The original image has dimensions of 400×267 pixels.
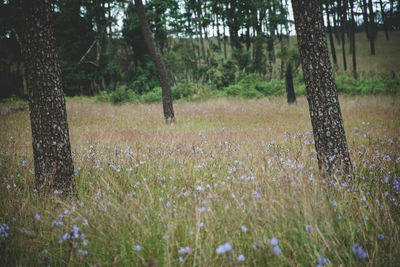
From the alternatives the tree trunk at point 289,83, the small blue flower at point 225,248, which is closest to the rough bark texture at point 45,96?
the small blue flower at point 225,248

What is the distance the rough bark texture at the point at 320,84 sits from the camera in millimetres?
2789

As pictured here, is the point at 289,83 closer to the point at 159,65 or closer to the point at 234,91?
the point at 234,91

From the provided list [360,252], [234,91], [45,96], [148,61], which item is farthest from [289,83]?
[148,61]

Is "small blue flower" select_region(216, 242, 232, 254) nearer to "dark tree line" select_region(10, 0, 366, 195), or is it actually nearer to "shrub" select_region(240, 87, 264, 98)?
"dark tree line" select_region(10, 0, 366, 195)

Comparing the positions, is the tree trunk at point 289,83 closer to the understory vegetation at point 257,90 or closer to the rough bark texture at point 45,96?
the understory vegetation at point 257,90

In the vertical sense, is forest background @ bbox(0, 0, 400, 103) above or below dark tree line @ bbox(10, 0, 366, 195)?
above

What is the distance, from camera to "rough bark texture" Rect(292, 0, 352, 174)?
2.79 m

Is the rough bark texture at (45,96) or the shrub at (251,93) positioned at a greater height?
the shrub at (251,93)

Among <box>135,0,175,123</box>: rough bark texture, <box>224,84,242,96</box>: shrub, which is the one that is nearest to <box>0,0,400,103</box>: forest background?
<box>224,84,242,96</box>: shrub

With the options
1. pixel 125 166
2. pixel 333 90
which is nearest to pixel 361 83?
pixel 333 90

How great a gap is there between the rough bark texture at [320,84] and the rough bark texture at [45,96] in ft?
10.0

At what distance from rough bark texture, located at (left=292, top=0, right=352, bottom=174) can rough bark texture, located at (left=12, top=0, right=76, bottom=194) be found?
305 centimetres

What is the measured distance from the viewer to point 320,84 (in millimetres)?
2830

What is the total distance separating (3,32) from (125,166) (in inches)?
773
